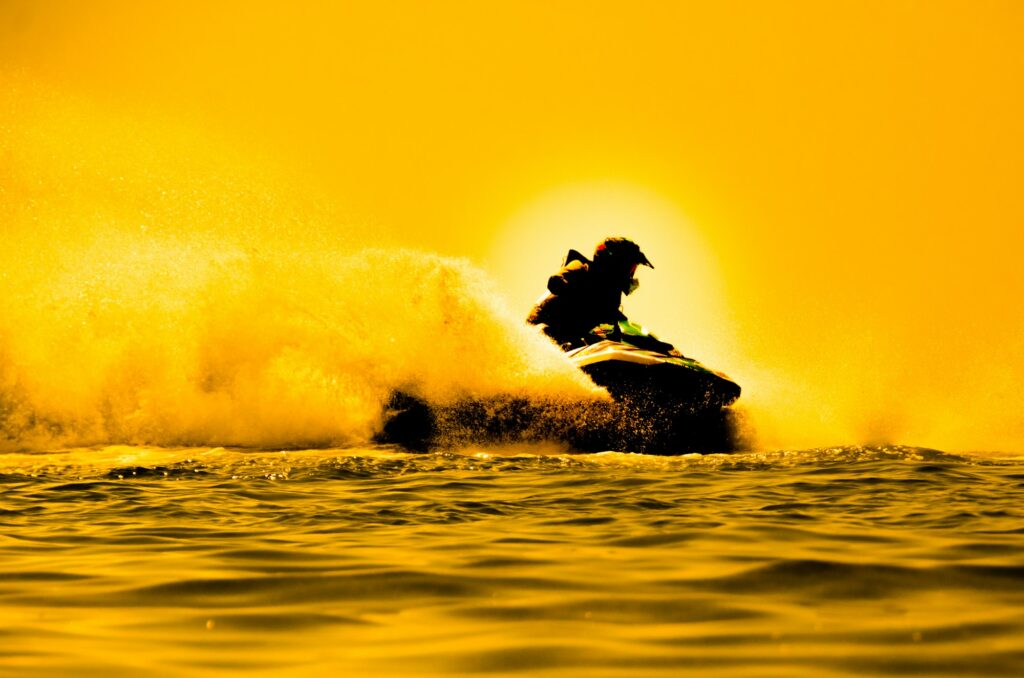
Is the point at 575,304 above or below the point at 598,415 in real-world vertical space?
above

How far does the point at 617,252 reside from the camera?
42.8ft

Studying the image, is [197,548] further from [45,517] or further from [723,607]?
[723,607]

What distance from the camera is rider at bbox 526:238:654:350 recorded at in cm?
1280

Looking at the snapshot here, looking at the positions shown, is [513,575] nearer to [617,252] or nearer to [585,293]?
[585,293]

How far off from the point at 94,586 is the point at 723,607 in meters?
2.12

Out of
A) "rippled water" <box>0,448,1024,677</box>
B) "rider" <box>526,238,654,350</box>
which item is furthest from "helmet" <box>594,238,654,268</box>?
"rippled water" <box>0,448,1024,677</box>

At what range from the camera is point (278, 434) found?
37.3 feet

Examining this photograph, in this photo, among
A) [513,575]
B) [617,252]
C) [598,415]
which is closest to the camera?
[513,575]

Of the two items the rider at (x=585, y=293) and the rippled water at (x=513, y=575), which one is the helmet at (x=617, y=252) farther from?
the rippled water at (x=513, y=575)

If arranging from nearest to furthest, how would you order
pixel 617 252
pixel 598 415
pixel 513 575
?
pixel 513 575, pixel 598 415, pixel 617 252

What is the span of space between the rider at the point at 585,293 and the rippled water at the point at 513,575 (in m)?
5.06

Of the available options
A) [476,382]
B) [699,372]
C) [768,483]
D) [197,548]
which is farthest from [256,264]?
[197,548]

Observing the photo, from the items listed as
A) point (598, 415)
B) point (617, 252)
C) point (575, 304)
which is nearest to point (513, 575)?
point (598, 415)

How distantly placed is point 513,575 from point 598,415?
6.87 metres
